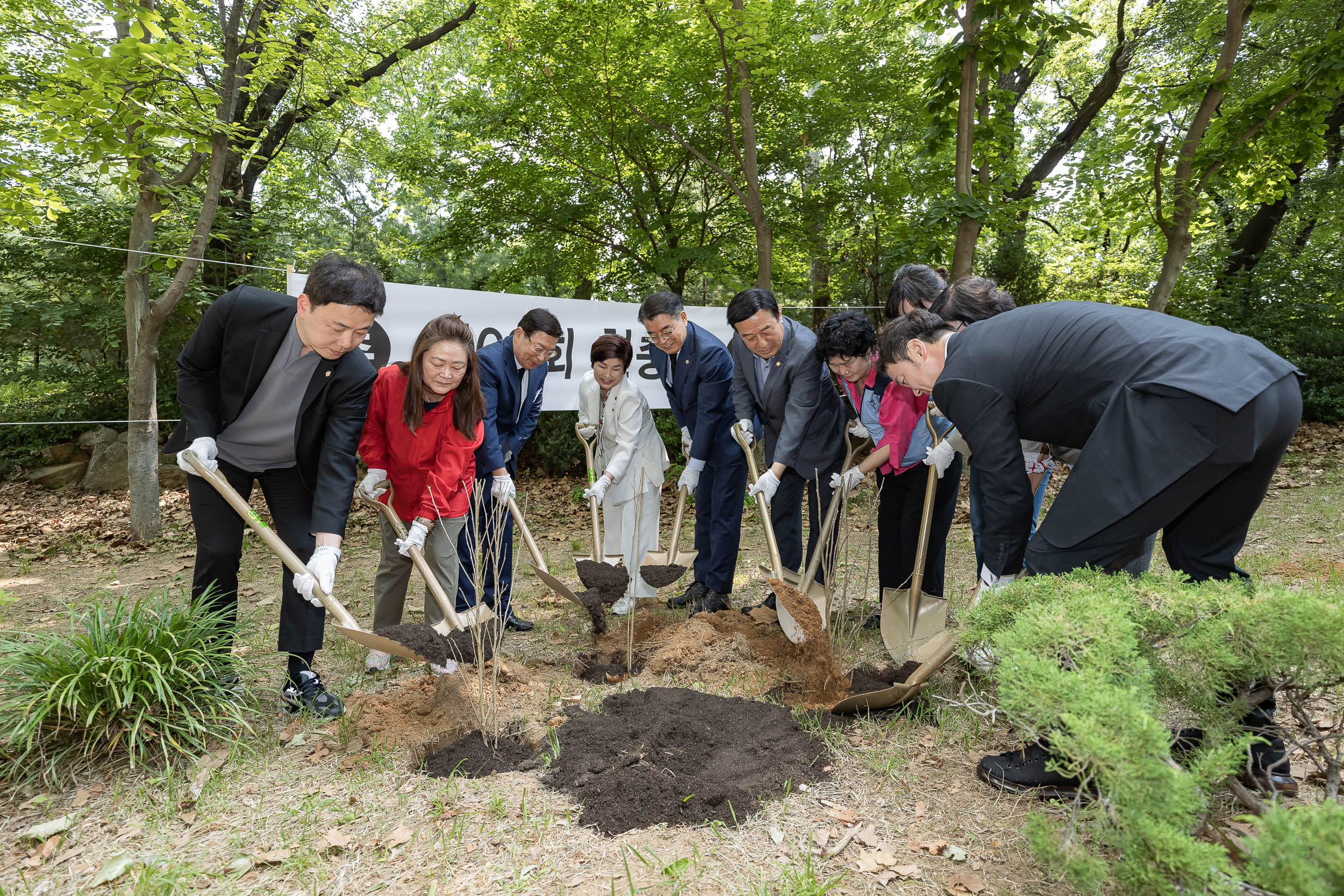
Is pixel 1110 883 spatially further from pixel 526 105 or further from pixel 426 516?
pixel 526 105

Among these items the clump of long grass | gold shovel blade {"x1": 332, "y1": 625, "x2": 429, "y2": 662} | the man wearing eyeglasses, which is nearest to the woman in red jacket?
the man wearing eyeglasses

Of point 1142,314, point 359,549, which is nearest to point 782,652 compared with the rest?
point 1142,314

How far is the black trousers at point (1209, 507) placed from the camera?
78.0 inches

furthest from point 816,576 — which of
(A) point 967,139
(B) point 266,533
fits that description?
(A) point 967,139

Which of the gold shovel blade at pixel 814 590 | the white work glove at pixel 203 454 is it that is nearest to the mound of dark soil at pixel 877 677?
the gold shovel blade at pixel 814 590

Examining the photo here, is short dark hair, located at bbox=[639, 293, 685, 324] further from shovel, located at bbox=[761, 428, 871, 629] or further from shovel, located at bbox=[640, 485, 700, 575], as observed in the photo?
shovel, located at bbox=[761, 428, 871, 629]

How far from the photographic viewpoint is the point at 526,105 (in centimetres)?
715

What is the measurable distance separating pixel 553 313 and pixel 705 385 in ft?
6.49

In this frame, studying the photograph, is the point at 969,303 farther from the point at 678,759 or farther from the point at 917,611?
the point at 678,759

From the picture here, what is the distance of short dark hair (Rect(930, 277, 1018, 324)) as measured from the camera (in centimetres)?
306

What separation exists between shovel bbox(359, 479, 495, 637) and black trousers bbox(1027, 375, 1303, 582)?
6.49 ft

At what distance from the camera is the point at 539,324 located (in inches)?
142

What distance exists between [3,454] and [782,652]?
907cm

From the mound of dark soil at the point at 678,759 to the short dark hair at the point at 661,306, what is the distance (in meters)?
1.91
